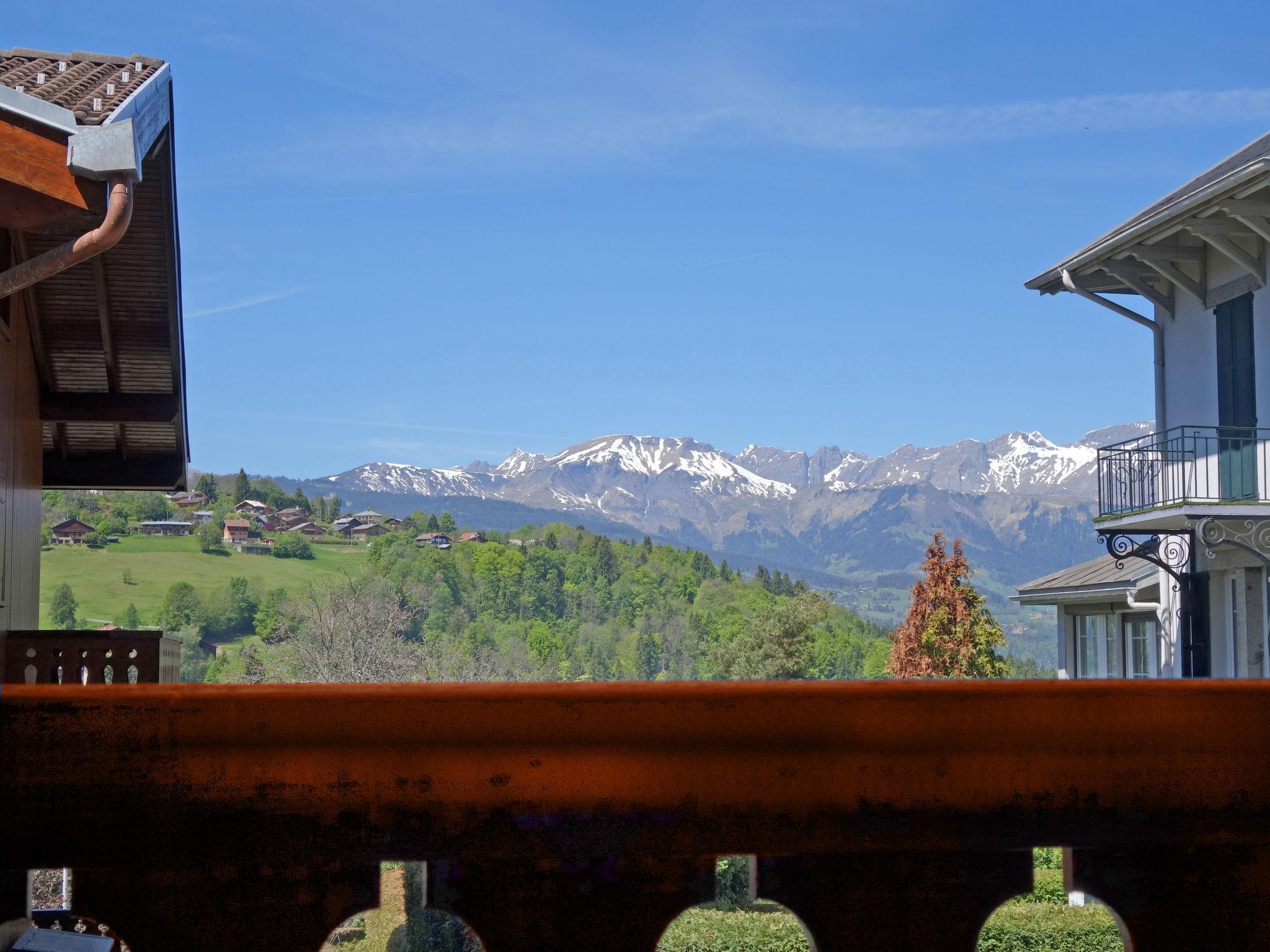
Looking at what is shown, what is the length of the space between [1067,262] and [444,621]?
269 ft

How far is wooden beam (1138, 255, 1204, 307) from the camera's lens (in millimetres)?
16516

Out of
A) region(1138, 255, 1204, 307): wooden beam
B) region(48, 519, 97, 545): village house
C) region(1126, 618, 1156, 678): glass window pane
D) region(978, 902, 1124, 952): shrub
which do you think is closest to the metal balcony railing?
region(1138, 255, 1204, 307): wooden beam

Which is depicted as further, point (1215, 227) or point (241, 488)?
point (241, 488)

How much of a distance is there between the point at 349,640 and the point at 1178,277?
158 ft

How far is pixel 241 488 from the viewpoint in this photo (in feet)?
416

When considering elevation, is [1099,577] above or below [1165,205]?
below

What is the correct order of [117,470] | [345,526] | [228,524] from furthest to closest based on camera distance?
1. [345,526]
2. [228,524]
3. [117,470]

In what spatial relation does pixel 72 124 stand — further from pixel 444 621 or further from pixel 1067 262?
pixel 444 621

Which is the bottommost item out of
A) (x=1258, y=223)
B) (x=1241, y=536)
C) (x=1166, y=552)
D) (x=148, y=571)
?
(x=1166, y=552)

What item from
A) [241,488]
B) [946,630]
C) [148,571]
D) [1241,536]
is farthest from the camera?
[241,488]

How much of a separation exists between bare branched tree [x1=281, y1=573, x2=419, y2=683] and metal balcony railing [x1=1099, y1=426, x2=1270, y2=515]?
127 feet

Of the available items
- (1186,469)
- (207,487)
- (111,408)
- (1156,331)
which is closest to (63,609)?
(207,487)

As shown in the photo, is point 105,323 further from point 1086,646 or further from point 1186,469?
point 1086,646

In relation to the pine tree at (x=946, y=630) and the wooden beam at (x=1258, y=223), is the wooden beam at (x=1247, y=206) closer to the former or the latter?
the wooden beam at (x=1258, y=223)
